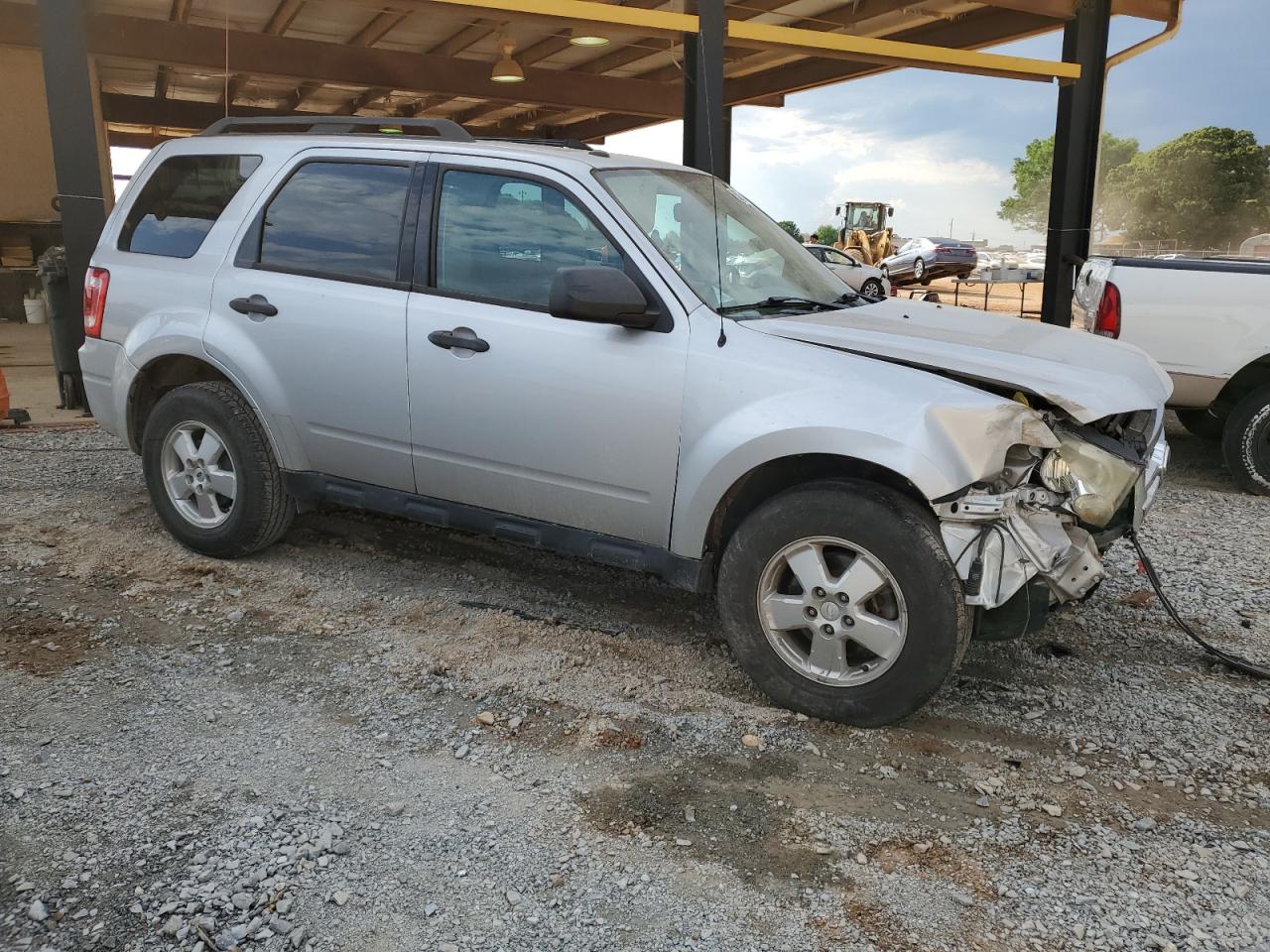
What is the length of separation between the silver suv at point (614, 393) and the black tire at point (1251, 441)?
9.58 feet

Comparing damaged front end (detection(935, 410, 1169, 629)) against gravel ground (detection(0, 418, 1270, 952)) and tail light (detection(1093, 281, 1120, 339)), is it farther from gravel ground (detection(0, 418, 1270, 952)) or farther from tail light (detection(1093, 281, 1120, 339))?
tail light (detection(1093, 281, 1120, 339))

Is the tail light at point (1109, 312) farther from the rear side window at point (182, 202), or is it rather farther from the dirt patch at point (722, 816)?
the rear side window at point (182, 202)

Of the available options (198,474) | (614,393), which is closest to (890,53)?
(614,393)

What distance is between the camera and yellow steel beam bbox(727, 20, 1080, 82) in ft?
29.4

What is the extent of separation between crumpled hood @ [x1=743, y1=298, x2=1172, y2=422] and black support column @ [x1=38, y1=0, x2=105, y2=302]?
5.82 m

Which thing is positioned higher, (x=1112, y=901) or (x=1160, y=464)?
(x=1160, y=464)

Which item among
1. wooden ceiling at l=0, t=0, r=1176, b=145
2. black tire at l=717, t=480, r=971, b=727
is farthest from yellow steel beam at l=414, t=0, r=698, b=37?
black tire at l=717, t=480, r=971, b=727

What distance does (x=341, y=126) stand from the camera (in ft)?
15.9

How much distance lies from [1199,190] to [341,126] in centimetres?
7424

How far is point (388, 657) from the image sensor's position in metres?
3.99

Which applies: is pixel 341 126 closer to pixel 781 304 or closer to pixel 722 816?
pixel 781 304

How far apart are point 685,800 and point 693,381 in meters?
1.39

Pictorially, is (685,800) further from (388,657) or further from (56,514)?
(56,514)

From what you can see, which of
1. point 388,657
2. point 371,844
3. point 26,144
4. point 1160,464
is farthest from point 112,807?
point 26,144
